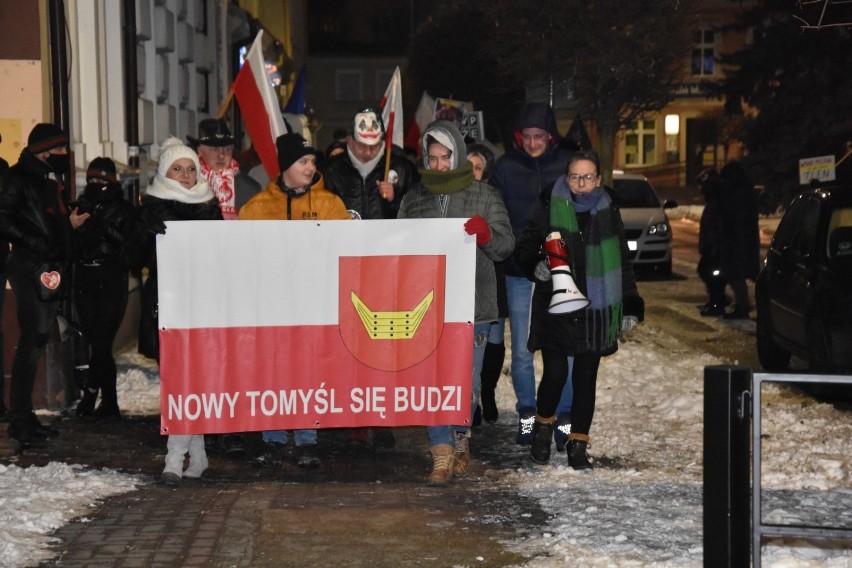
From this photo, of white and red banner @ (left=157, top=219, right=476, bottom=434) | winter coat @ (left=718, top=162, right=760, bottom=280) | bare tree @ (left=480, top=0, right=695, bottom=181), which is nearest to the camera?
white and red banner @ (left=157, top=219, right=476, bottom=434)

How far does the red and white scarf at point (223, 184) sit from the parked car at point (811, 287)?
4.58 metres

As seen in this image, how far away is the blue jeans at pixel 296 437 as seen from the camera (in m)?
8.19

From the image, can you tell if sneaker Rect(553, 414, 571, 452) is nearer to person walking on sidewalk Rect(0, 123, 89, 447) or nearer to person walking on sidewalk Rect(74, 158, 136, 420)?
person walking on sidewalk Rect(74, 158, 136, 420)

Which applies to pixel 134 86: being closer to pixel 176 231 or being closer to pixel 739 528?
pixel 176 231

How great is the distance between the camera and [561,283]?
777 cm

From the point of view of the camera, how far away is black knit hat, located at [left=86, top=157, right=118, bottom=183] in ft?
30.7

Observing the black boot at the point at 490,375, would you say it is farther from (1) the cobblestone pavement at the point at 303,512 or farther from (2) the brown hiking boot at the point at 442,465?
(2) the brown hiking boot at the point at 442,465

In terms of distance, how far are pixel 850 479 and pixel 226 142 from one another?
443cm

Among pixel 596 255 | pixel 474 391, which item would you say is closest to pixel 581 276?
pixel 596 255

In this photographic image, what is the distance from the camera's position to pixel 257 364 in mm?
7699

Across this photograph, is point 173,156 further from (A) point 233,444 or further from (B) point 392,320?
(A) point 233,444

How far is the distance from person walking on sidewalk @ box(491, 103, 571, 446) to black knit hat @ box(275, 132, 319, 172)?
160 centimetres

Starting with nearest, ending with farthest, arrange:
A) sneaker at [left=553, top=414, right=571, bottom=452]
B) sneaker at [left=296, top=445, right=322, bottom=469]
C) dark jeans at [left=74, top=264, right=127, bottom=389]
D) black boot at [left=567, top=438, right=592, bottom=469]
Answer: black boot at [left=567, top=438, right=592, bottom=469]
sneaker at [left=296, top=445, right=322, bottom=469]
sneaker at [left=553, top=414, right=571, bottom=452]
dark jeans at [left=74, top=264, right=127, bottom=389]

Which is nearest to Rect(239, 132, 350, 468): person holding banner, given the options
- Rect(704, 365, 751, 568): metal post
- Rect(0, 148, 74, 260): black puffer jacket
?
Rect(0, 148, 74, 260): black puffer jacket
